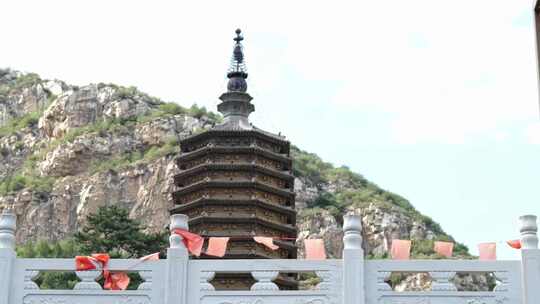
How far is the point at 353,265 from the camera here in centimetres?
1170

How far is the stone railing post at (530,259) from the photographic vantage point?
11.5 metres

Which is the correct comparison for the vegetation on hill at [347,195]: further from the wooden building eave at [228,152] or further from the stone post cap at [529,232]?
the stone post cap at [529,232]

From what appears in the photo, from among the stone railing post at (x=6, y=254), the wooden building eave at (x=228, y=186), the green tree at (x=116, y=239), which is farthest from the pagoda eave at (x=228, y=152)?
the stone railing post at (x=6, y=254)

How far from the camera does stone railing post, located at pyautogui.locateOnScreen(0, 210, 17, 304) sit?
1178 centimetres

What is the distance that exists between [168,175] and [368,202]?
1676 centimetres

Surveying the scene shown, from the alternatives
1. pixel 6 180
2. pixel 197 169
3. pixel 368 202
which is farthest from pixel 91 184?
pixel 197 169

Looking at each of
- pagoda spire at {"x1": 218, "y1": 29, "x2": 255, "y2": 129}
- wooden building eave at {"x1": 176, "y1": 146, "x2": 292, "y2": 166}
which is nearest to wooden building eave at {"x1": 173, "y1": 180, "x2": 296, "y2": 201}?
wooden building eave at {"x1": 176, "y1": 146, "x2": 292, "y2": 166}

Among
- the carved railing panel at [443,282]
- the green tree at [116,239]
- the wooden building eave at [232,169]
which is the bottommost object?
the carved railing panel at [443,282]

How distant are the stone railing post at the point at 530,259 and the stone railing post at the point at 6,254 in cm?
665

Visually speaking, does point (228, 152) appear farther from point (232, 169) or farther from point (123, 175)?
point (123, 175)

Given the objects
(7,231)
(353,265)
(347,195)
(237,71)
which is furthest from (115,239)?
(347,195)

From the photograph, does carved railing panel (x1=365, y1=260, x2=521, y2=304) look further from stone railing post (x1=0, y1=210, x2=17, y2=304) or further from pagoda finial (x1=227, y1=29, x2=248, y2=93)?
pagoda finial (x1=227, y1=29, x2=248, y2=93)

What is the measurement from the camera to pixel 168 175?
68.8 metres

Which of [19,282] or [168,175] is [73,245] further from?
[19,282]
